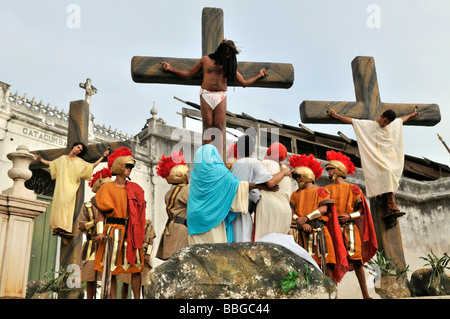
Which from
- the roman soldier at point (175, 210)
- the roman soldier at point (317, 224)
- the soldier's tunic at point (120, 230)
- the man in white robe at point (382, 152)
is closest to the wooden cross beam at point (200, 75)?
the man in white robe at point (382, 152)

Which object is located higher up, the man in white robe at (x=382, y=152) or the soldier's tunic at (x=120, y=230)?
the man in white robe at (x=382, y=152)

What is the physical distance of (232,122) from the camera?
12906 mm

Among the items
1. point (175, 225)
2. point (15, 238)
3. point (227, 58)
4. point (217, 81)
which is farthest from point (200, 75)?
point (15, 238)

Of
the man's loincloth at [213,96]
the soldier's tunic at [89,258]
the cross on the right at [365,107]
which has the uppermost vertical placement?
the cross on the right at [365,107]

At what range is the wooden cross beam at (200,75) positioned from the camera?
5863 millimetres

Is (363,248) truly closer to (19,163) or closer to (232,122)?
(19,163)

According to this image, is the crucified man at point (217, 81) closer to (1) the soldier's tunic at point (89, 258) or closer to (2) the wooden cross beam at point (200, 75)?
(2) the wooden cross beam at point (200, 75)

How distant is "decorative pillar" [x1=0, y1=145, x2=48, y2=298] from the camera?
19.1ft

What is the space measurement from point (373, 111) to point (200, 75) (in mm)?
2614

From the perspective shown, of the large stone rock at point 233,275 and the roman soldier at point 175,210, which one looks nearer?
the large stone rock at point 233,275

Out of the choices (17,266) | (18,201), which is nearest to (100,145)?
(18,201)

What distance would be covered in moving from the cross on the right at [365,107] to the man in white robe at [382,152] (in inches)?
7.2

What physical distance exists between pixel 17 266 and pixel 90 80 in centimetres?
765

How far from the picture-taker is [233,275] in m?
3.01
